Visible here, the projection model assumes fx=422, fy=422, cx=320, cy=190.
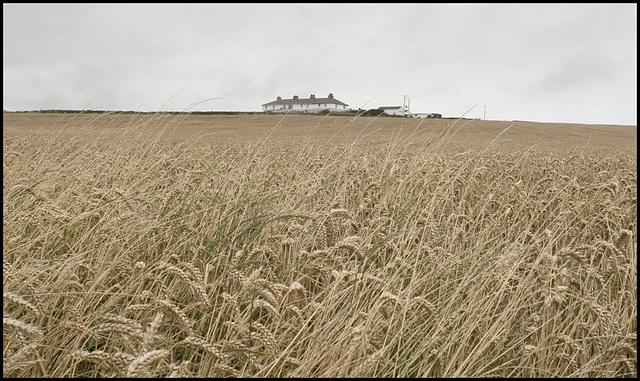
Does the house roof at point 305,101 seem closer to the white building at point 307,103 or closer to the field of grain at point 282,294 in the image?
the white building at point 307,103

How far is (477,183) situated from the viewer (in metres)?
5.79

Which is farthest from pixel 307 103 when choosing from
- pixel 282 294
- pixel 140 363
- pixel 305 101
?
pixel 140 363

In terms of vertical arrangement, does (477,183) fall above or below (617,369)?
above

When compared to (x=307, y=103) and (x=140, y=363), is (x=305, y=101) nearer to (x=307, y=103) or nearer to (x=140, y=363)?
(x=307, y=103)

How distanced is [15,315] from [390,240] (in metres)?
2.24

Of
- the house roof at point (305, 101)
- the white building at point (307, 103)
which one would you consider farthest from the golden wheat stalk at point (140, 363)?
the house roof at point (305, 101)

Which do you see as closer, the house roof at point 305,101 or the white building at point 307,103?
the white building at point 307,103

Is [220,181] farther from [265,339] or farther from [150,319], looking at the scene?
[265,339]

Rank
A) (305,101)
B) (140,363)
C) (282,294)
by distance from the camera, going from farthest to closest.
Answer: (305,101) < (282,294) < (140,363)

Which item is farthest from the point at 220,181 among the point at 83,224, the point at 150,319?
the point at 150,319

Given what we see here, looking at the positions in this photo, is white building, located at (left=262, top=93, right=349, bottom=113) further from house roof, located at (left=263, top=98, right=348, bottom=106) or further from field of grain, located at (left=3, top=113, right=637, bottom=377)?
field of grain, located at (left=3, top=113, right=637, bottom=377)

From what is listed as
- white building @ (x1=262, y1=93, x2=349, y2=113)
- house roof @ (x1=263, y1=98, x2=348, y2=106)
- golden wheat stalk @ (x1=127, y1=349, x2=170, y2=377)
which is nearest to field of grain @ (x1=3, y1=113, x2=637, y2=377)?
golden wheat stalk @ (x1=127, y1=349, x2=170, y2=377)

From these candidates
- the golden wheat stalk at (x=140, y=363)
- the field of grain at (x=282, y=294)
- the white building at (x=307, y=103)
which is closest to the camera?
the golden wheat stalk at (x=140, y=363)

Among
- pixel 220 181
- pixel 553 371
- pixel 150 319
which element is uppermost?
pixel 220 181
